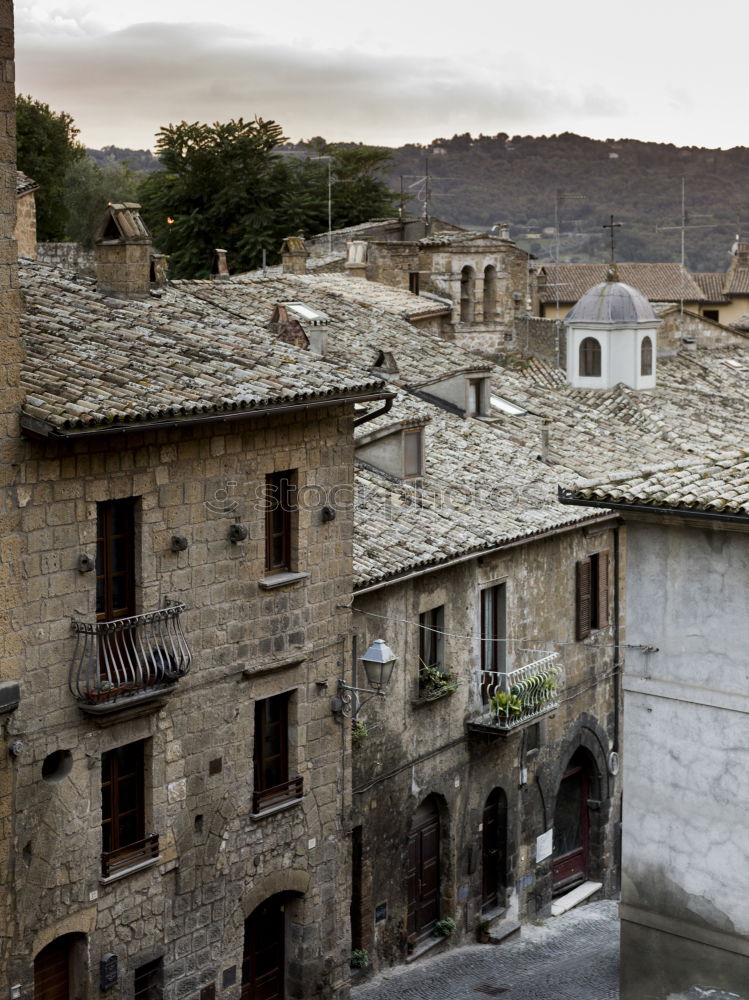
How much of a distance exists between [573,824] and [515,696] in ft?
18.9

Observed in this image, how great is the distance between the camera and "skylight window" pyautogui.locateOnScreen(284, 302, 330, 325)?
3118 centimetres

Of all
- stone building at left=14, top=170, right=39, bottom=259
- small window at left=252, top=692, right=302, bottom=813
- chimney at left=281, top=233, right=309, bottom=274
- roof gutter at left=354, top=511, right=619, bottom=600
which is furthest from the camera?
stone building at left=14, top=170, right=39, bottom=259

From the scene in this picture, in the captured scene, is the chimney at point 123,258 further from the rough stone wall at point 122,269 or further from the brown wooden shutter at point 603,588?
the brown wooden shutter at point 603,588

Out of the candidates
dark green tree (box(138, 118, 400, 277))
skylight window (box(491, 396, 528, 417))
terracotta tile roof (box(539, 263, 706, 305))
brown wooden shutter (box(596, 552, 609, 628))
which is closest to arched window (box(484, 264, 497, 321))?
skylight window (box(491, 396, 528, 417))

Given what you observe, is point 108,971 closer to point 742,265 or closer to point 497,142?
point 742,265

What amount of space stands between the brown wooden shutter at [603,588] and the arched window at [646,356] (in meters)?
8.63

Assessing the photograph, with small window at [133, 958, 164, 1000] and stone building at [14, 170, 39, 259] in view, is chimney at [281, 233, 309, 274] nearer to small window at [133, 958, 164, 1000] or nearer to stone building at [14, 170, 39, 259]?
stone building at [14, 170, 39, 259]

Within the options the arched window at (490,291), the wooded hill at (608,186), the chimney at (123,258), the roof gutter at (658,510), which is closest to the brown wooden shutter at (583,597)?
the chimney at (123,258)

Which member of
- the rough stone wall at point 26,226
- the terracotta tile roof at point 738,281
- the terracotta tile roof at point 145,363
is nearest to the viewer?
the terracotta tile roof at point 145,363

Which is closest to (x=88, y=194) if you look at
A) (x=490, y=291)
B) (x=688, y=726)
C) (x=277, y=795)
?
(x=490, y=291)

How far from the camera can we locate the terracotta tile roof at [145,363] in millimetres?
16016

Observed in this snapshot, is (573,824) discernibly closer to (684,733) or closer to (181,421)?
(684,733)

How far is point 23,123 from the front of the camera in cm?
6856

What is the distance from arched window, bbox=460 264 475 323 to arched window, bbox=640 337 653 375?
770cm
